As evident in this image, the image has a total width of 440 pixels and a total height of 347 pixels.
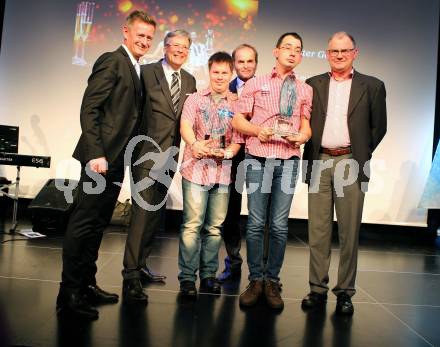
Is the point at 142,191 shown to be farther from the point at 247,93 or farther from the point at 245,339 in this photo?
the point at 245,339

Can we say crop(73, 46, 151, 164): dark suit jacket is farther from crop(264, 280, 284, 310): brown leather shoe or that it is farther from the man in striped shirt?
crop(264, 280, 284, 310): brown leather shoe

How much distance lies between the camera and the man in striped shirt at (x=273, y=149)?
281 cm

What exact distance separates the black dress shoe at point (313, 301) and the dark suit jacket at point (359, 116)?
2.36ft

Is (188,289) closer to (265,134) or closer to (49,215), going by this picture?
(265,134)

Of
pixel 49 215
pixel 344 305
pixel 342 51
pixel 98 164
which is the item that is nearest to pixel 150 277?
pixel 98 164

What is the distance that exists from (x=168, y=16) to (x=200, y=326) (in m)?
4.51

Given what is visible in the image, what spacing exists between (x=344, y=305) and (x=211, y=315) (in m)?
0.80

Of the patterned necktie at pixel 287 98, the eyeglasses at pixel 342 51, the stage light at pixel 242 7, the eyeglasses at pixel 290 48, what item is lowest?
the patterned necktie at pixel 287 98

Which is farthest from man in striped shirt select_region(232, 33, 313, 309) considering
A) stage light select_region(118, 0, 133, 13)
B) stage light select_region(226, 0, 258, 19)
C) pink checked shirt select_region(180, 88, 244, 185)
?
stage light select_region(118, 0, 133, 13)

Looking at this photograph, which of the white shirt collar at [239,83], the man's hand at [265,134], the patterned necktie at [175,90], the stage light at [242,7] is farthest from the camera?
the stage light at [242,7]

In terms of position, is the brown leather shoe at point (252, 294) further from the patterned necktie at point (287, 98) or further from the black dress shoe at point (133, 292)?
the patterned necktie at point (287, 98)

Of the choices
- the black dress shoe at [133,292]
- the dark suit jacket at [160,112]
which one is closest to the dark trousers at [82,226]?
the black dress shoe at [133,292]

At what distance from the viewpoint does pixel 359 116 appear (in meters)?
2.86

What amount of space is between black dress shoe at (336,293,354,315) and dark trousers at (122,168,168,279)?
122cm
